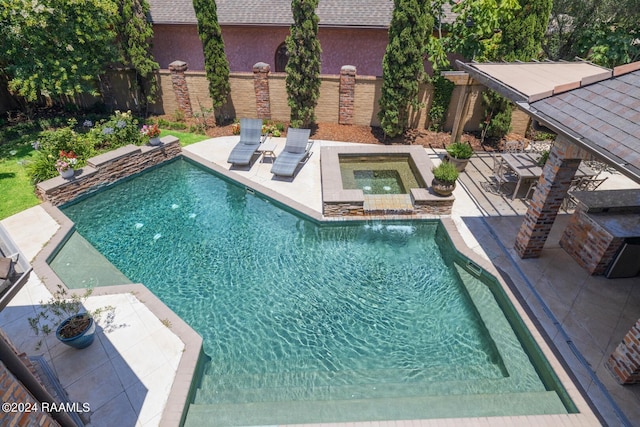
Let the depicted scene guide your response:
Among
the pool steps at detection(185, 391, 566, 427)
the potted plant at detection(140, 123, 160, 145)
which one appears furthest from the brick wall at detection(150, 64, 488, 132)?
the pool steps at detection(185, 391, 566, 427)

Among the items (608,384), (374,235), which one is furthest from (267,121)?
(608,384)

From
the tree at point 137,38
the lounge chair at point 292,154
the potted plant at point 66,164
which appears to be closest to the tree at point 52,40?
the tree at point 137,38

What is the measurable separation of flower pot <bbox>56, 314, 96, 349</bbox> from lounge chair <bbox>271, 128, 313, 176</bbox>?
767cm

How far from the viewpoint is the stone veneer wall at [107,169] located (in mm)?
11492

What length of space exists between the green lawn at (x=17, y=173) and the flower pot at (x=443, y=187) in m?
11.4

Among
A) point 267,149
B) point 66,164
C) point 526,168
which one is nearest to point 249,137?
point 267,149

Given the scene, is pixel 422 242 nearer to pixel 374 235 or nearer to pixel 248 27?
pixel 374 235

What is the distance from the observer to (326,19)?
1825 cm

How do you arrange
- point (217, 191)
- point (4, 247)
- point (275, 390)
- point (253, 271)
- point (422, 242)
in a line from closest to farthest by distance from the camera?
1. point (4, 247)
2. point (275, 390)
3. point (253, 271)
4. point (422, 242)
5. point (217, 191)

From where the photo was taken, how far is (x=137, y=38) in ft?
53.5

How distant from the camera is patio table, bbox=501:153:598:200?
10.6m

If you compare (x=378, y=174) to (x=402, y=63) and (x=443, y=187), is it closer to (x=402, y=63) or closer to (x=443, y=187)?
(x=443, y=187)

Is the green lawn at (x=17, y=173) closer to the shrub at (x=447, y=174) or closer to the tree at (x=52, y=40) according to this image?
the tree at (x=52, y=40)

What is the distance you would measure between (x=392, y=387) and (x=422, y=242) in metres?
4.75
